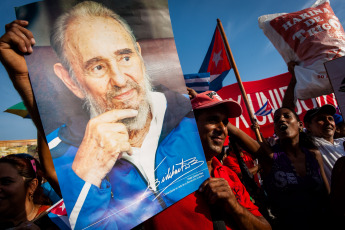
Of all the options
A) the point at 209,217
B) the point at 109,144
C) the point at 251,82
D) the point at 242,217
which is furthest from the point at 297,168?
the point at 251,82

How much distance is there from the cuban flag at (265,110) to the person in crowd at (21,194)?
5.38m

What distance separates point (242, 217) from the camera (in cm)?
117

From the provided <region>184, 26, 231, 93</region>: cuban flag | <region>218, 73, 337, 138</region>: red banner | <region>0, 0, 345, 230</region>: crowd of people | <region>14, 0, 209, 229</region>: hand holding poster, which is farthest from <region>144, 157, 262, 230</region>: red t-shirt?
<region>218, 73, 337, 138</region>: red banner

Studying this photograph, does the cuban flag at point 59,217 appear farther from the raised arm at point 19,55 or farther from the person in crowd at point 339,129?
the person in crowd at point 339,129

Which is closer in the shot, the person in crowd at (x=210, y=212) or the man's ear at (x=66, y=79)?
the man's ear at (x=66, y=79)

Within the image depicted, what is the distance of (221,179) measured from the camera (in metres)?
1.20

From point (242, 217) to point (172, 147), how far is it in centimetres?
59

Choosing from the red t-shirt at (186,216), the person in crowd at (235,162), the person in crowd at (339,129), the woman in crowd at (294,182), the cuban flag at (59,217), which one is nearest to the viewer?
the red t-shirt at (186,216)

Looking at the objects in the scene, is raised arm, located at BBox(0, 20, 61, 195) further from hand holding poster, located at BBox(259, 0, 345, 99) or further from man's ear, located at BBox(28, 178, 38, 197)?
hand holding poster, located at BBox(259, 0, 345, 99)

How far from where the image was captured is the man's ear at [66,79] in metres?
0.81

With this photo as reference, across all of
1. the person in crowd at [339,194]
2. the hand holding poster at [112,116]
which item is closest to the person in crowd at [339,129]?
the person in crowd at [339,194]

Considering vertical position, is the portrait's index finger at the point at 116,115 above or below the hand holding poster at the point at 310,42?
below

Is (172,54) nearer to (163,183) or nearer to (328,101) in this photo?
(163,183)

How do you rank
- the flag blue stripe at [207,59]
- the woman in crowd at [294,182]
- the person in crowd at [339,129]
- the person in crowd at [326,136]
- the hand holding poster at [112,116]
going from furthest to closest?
the flag blue stripe at [207,59] < the person in crowd at [339,129] < the person in crowd at [326,136] < the woman in crowd at [294,182] < the hand holding poster at [112,116]
